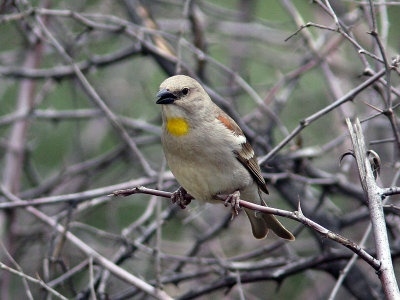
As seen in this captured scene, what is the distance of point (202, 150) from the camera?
12.9 ft

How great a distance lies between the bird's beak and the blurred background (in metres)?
0.28

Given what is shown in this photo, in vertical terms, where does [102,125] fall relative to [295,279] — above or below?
above

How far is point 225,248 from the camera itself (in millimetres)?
6340

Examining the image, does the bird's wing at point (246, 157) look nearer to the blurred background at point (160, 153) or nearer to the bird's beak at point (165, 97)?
the blurred background at point (160, 153)

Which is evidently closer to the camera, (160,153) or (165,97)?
(165,97)

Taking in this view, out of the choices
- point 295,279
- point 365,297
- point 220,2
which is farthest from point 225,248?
point 220,2

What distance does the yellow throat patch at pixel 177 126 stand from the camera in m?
3.99

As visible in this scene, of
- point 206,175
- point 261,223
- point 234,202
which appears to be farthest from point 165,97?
point 261,223

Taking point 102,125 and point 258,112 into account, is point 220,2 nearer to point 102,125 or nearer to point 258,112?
point 102,125

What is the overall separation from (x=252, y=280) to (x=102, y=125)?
357cm

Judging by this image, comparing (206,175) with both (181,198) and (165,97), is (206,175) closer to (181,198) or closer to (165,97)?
(181,198)

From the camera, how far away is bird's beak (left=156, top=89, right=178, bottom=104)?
3.96 meters

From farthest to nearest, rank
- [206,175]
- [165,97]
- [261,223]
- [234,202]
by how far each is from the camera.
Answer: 1. [261,223]
2. [165,97]
3. [206,175]
4. [234,202]

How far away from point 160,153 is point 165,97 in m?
3.54
